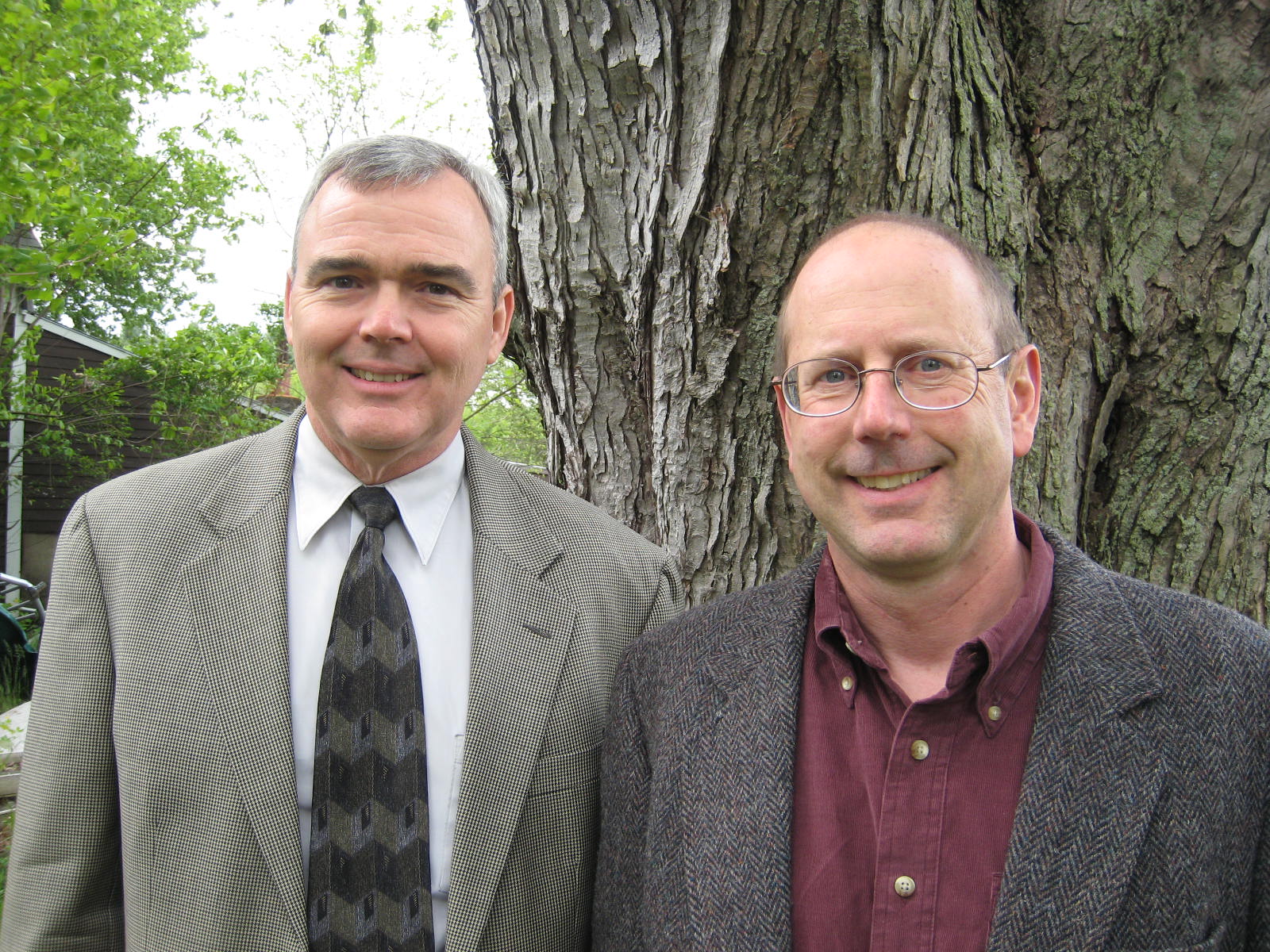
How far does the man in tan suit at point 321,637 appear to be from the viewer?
178cm

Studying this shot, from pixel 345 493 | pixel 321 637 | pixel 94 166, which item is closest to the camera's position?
pixel 321 637

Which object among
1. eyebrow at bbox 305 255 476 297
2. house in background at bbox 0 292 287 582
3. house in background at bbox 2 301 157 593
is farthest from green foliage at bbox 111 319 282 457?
eyebrow at bbox 305 255 476 297

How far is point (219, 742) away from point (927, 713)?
4.41 ft

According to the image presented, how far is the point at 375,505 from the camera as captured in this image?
2.02 m

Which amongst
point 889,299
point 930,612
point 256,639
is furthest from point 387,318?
point 930,612

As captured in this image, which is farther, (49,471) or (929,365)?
(49,471)

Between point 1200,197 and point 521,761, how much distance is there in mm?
2188

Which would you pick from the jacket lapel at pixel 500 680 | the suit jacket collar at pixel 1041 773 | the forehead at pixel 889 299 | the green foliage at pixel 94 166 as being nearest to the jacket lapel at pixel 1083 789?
the suit jacket collar at pixel 1041 773

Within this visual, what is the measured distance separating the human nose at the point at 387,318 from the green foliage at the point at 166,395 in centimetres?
940

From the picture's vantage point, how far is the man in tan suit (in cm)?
178

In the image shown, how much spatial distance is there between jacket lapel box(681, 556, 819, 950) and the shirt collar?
0.70 m

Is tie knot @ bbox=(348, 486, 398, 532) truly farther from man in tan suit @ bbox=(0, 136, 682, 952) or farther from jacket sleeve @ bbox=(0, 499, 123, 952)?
jacket sleeve @ bbox=(0, 499, 123, 952)

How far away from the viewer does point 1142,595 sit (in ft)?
5.64

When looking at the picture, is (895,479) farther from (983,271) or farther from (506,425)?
(506,425)
